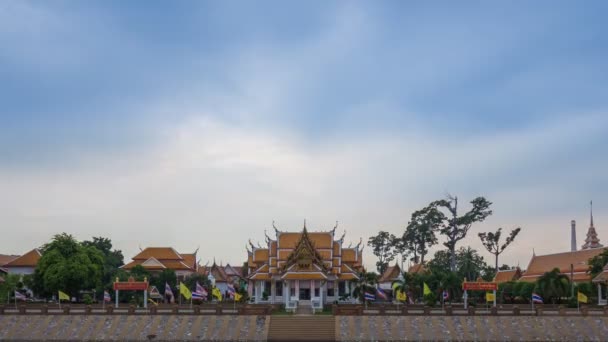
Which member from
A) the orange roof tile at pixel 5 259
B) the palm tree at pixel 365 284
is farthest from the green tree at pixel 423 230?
the orange roof tile at pixel 5 259

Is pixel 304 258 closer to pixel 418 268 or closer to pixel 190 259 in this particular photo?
pixel 418 268

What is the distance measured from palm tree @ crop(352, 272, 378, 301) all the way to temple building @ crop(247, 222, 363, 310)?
272 cm

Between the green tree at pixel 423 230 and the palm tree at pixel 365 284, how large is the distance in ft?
81.3

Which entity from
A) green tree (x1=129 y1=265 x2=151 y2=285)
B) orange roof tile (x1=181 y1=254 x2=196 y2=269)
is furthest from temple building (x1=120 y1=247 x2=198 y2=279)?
green tree (x1=129 y1=265 x2=151 y2=285)

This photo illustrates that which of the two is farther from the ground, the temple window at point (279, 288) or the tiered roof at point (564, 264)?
the tiered roof at point (564, 264)

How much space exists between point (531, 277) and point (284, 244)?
28407mm

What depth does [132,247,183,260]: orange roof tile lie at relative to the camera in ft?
244

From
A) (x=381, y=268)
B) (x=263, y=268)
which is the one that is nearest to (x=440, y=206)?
(x=381, y=268)

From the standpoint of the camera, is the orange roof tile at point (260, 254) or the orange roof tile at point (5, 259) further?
the orange roof tile at point (5, 259)

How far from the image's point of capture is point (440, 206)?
7606cm

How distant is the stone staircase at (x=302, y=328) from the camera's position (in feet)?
133

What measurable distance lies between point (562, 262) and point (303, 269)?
98.4ft

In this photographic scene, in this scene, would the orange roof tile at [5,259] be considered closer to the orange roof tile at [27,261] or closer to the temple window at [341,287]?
the orange roof tile at [27,261]

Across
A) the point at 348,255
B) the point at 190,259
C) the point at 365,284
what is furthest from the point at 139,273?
the point at 365,284
